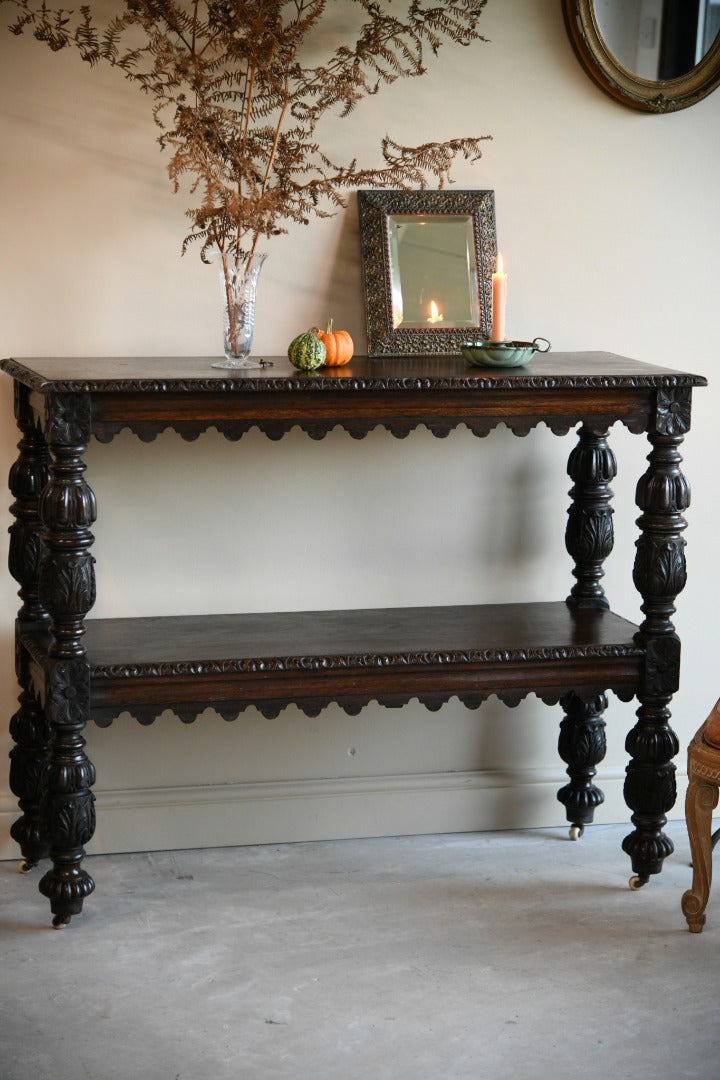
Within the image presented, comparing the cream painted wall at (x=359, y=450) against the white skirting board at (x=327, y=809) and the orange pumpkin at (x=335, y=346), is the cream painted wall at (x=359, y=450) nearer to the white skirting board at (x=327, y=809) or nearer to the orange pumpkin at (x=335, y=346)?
the white skirting board at (x=327, y=809)

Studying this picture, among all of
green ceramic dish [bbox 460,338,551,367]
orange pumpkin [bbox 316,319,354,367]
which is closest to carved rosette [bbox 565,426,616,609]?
green ceramic dish [bbox 460,338,551,367]

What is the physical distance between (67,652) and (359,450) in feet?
2.94

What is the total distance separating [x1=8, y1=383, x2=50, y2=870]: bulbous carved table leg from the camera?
2764mm

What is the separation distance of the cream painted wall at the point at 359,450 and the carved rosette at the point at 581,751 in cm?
8

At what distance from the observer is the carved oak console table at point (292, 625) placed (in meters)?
2.46

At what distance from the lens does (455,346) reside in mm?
2938

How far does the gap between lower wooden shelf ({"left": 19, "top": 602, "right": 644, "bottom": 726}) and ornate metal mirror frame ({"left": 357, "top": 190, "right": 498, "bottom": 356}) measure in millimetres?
662

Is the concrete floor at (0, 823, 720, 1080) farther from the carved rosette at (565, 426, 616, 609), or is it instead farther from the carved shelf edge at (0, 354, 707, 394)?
the carved shelf edge at (0, 354, 707, 394)

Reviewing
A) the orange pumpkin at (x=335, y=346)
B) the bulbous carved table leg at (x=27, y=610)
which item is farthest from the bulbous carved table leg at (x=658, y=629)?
the bulbous carved table leg at (x=27, y=610)

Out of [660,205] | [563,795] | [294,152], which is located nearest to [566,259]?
[660,205]

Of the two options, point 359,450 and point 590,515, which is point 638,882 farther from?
point 359,450

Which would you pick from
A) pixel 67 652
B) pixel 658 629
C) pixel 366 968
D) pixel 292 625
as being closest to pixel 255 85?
→ pixel 292 625

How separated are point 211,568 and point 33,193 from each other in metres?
0.92

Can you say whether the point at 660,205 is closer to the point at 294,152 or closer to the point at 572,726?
the point at 294,152
